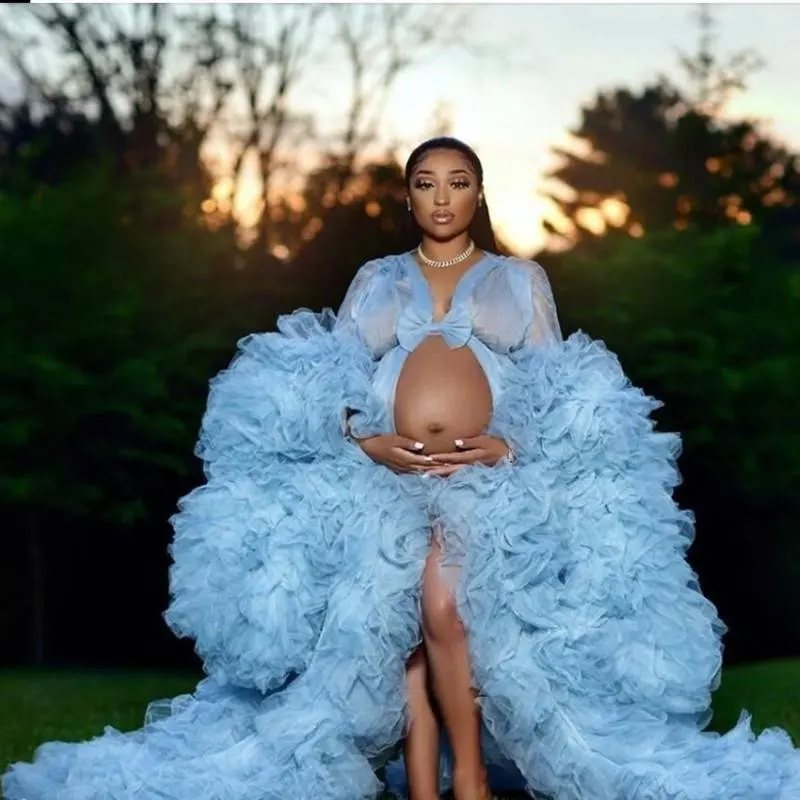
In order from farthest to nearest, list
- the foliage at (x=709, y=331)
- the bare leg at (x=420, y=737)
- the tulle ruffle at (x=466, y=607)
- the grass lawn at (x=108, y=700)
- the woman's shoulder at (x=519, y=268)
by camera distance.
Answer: the foliage at (x=709, y=331), the grass lawn at (x=108, y=700), the woman's shoulder at (x=519, y=268), the bare leg at (x=420, y=737), the tulle ruffle at (x=466, y=607)

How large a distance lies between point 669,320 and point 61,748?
377 cm

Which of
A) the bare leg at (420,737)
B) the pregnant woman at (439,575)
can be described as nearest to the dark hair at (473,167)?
the pregnant woman at (439,575)

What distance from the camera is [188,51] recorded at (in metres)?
6.84

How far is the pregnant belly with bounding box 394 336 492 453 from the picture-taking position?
148 inches

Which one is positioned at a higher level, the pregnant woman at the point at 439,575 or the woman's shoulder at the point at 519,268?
the woman's shoulder at the point at 519,268

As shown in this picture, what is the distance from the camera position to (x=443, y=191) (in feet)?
12.7

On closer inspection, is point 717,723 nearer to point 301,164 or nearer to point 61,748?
point 61,748

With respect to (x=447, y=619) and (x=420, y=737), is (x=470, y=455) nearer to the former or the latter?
(x=447, y=619)

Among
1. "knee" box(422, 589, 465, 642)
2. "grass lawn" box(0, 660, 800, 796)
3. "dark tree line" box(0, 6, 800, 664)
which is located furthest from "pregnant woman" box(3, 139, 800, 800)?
"dark tree line" box(0, 6, 800, 664)

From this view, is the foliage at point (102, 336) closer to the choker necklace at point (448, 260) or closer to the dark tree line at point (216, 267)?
the dark tree line at point (216, 267)

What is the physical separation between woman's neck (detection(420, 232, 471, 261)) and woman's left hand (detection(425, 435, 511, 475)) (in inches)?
20.5

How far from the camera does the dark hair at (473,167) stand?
12.8ft

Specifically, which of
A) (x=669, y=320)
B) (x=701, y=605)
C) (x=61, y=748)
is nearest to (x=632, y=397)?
(x=701, y=605)

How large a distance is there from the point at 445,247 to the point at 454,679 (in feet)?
3.58
